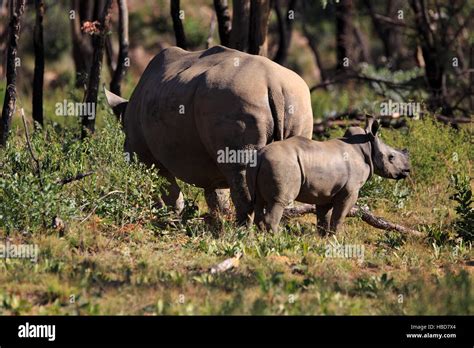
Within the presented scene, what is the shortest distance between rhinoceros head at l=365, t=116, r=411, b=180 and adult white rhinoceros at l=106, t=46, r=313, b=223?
658 millimetres

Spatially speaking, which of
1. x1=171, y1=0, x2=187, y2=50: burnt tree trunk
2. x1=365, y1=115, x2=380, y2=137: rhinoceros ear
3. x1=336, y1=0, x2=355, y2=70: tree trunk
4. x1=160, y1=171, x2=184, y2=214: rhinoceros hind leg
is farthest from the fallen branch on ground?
x1=336, y1=0, x2=355, y2=70: tree trunk

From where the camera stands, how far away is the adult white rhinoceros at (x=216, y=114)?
33.8 ft

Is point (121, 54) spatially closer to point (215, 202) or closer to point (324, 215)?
point (215, 202)

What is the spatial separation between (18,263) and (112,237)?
128cm

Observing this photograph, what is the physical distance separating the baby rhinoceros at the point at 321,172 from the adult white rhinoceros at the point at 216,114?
0.35m

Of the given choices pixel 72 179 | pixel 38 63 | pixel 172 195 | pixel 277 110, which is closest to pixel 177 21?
pixel 38 63

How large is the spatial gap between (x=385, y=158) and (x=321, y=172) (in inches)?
36.3

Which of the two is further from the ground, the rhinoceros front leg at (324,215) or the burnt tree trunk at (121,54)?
the burnt tree trunk at (121,54)

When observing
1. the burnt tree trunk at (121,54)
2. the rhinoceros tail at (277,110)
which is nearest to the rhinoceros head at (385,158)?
the rhinoceros tail at (277,110)

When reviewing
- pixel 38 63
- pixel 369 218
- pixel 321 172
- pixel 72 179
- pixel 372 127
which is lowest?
pixel 369 218

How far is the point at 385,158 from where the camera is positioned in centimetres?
1077

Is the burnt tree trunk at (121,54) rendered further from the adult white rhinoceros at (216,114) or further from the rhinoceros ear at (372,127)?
the rhinoceros ear at (372,127)

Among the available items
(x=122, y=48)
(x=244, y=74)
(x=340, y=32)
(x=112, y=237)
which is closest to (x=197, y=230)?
(x=112, y=237)
